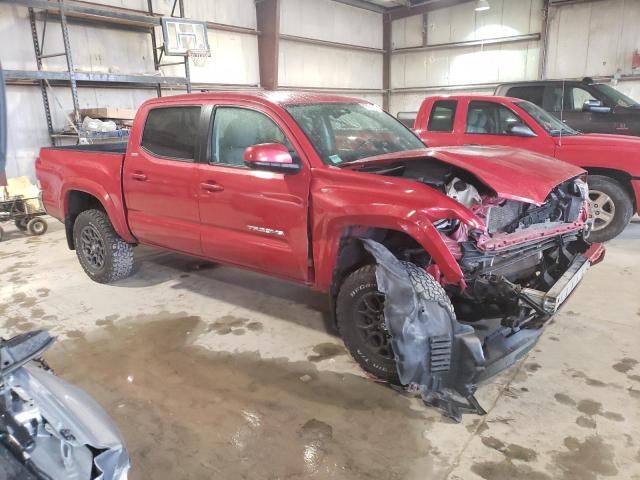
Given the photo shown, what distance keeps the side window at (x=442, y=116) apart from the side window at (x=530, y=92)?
2.02 metres

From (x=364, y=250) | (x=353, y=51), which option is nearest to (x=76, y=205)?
(x=364, y=250)

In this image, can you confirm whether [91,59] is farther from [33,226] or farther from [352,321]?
[352,321]

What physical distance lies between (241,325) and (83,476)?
8.40 ft

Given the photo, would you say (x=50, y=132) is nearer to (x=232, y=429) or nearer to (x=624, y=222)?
(x=232, y=429)

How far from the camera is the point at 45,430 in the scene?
4.33ft

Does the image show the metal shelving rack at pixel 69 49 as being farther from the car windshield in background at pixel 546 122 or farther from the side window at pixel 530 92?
the car windshield in background at pixel 546 122

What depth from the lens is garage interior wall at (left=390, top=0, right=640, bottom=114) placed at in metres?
12.3

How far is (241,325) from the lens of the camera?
3834 mm

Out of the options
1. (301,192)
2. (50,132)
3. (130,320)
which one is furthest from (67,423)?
(50,132)

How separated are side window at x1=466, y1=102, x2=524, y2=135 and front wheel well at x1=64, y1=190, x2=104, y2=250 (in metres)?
4.64

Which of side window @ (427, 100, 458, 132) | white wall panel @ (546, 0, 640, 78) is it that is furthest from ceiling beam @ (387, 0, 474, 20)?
side window @ (427, 100, 458, 132)

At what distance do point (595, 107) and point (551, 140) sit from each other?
1.79 m

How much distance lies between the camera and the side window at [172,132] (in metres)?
3.80

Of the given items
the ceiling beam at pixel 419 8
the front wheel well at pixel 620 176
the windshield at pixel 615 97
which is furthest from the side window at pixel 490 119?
the ceiling beam at pixel 419 8
